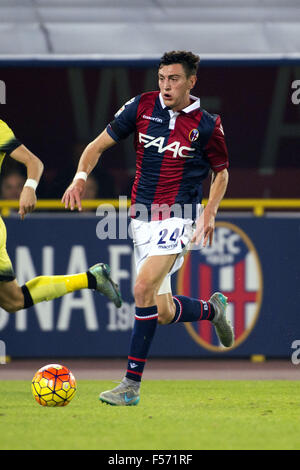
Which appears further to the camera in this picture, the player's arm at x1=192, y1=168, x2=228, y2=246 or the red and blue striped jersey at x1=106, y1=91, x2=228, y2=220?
the red and blue striped jersey at x1=106, y1=91, x2=228, y2=220

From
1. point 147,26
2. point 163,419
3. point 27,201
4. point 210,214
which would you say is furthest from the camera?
point 147,26

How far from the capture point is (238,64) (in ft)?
34.7

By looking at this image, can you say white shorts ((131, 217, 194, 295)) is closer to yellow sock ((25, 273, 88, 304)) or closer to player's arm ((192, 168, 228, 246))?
player's arm ((192, 168, 228, 246))

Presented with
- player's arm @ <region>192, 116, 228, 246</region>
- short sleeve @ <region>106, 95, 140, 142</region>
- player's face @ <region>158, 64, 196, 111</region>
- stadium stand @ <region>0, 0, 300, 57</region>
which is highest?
stadium stand @ <region>0, 0, 300, 57</region>

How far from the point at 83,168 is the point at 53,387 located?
1421 mm

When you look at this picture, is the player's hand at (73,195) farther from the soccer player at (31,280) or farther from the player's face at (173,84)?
the player's face at (173,84)

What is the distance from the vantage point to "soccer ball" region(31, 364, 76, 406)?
7.28 m

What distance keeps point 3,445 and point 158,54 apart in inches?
223

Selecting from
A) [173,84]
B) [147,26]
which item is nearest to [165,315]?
[173,84]

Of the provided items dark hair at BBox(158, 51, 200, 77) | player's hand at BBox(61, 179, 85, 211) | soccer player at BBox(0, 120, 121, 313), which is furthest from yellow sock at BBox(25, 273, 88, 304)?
dark hair at BBox(158, 51, 200, 77)

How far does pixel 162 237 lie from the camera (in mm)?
7484

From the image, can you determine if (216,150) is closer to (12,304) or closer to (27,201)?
(27,201)

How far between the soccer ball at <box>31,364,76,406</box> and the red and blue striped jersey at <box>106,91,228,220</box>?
123cm

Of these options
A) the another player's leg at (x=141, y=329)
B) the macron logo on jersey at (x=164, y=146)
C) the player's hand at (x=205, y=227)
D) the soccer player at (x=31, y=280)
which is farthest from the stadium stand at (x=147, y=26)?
the another player's leg at (x=141, y=329)
